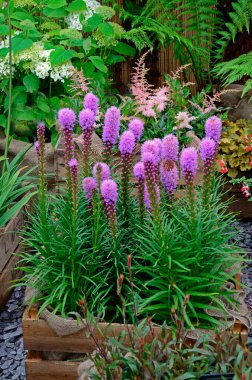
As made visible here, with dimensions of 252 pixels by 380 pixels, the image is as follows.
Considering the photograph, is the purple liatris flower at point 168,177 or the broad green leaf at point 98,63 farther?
the broad green leaf at point 98,63

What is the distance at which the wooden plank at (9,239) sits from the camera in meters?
3.16

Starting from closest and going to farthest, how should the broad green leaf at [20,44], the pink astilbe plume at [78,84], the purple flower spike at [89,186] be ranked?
the purple flower spike at [89,186] < the pink astilbe plume at [78,84] < the broad green leaf at [20,44]

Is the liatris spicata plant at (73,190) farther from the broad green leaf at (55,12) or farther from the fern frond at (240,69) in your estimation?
the broad green leaf at (55,12)

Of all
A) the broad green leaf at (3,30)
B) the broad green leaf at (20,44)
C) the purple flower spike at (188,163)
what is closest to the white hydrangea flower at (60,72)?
the broad green leaf at (20,44)

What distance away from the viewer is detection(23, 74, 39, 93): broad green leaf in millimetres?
4270

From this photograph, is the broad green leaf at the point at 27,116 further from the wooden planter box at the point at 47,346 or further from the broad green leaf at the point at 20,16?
the wooden planter box at the point at 47,346

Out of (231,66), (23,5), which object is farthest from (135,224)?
(23,5)

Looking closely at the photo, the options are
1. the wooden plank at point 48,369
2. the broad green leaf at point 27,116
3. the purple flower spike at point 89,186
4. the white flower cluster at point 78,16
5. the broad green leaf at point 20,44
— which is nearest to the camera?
the purple flower spike at point 89,186

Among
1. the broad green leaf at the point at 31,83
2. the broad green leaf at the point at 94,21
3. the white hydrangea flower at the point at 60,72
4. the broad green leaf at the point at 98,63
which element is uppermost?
the broad green leaf at the point at 94,21

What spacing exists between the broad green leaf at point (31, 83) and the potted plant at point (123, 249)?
189cm

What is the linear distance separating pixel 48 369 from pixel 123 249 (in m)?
0.53

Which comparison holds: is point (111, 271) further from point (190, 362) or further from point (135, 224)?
point (190, 362)

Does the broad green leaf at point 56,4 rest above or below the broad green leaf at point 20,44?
above

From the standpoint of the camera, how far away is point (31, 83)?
4285 millimetres
